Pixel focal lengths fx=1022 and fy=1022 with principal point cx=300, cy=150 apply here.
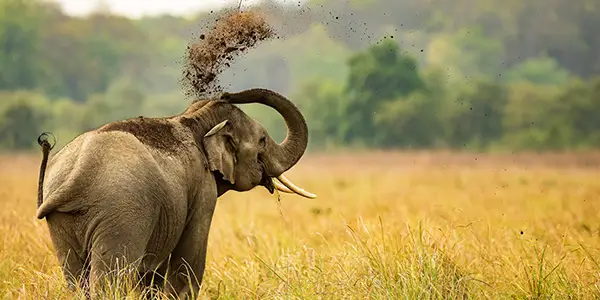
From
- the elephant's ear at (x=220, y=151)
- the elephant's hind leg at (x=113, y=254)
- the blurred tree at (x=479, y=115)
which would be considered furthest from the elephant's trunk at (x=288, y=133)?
the blurred tree at (x=479, y=115)

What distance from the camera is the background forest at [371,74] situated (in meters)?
54.6

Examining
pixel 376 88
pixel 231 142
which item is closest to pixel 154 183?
pixel 231 142

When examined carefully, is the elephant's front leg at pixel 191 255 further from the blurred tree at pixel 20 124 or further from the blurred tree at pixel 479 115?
the blurred tree at pixel 20 124

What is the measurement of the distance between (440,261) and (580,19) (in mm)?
82979

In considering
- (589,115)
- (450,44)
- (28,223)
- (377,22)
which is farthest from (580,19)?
(28,223)

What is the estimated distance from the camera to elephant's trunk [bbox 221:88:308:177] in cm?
717

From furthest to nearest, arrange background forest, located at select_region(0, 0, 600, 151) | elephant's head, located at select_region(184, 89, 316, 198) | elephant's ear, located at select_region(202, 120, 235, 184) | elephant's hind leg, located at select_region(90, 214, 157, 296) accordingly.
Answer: background forest, located at select_region(0, 0, 600, 151), elephant's head, located at select_region(184, 89, 316, 198), elephant's ear, located at select_region(202, 120, 235, 184), elephant's hind leg, located at select_region(90, 214, 157, 296)

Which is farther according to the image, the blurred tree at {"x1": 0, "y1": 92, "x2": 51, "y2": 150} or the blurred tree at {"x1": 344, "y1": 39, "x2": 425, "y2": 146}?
the blurred tree at {"x1": 344, "y1": 39, "x2": 425, "y2": 146}

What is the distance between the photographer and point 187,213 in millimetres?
6609

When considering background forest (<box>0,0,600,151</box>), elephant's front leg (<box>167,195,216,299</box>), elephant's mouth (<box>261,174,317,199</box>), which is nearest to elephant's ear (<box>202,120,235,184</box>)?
elephant's front leg (<box>167,195,216,299</box>)

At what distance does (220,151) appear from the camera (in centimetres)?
689

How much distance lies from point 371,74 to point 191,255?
5056 centimetres

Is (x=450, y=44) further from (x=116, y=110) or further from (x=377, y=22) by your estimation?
(x=116, y=110)

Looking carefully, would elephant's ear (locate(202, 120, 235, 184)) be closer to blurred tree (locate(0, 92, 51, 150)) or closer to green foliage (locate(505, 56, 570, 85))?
blurred tree (locate(0, 92, 51, 150))
